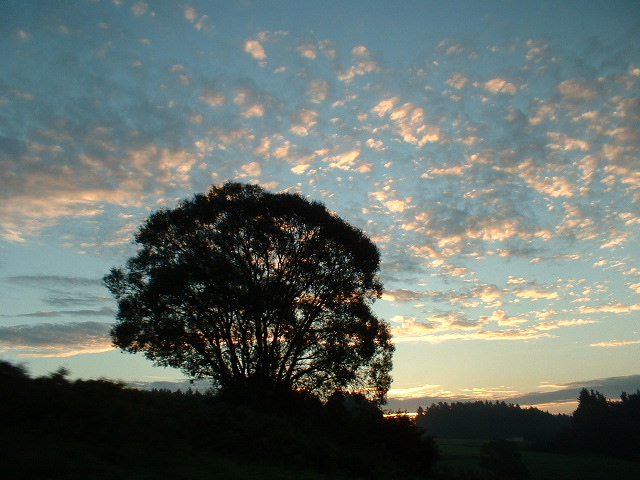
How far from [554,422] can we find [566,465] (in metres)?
71.0

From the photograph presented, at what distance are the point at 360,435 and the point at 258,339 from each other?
727 cm

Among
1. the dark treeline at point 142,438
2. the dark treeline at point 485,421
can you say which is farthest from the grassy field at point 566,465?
the dark treeline at point 485,421

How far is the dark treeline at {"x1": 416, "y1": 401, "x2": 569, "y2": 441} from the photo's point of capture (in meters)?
95.0

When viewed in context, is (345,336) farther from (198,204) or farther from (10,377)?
(10,377)

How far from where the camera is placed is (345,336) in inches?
993

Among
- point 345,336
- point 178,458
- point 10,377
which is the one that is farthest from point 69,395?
point 345,336

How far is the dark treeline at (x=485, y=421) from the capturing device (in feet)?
312

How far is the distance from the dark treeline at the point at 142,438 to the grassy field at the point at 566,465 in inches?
997

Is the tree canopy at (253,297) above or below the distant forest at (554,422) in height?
above

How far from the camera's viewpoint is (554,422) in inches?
4328

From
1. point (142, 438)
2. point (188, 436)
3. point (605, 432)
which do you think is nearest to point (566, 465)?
point (605, 432)

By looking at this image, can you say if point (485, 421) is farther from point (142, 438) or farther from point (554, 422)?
point (142, 438)

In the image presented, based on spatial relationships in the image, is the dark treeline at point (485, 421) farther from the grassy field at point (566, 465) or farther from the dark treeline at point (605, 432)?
the grassy field at point (566, 465)

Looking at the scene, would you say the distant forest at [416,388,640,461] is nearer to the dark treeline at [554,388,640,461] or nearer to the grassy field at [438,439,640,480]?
the dark treeline at [554,388,640,461]
